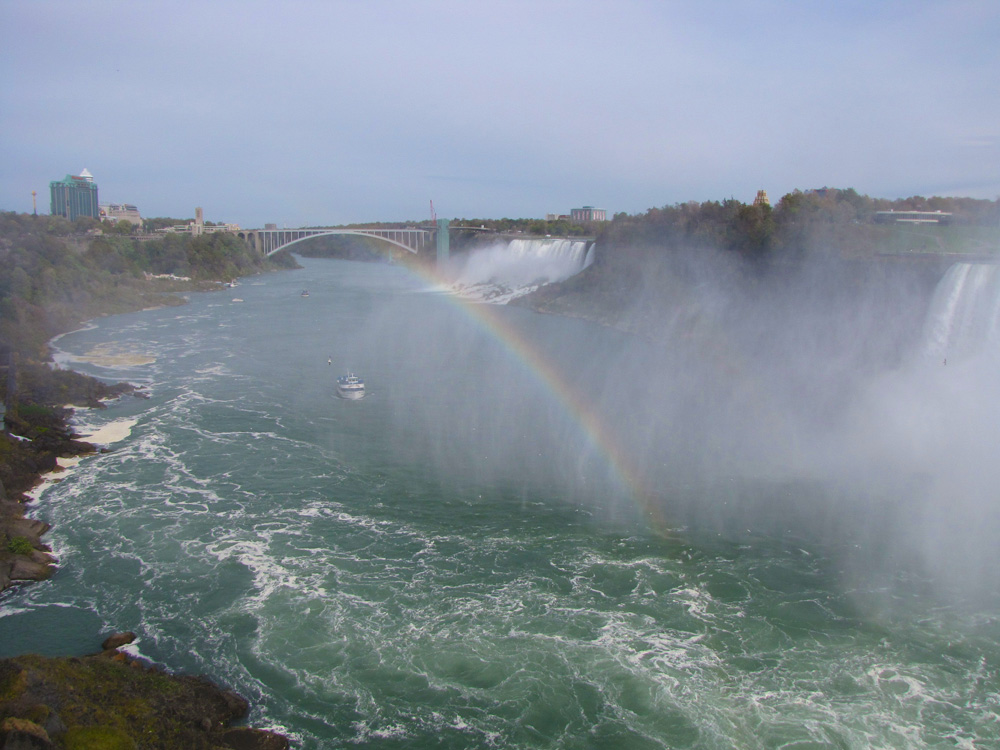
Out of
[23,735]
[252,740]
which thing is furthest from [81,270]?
[23,735]

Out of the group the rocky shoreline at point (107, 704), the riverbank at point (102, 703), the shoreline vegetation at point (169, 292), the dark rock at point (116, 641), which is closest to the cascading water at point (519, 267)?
the shoreline vegetation at point (169, 292)

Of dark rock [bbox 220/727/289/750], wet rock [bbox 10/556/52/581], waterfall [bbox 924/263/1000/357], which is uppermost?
waterfall [bbox 924/263/1000/357]

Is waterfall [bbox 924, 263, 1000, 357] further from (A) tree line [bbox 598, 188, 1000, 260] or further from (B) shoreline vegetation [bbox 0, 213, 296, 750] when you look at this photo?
(B) shoreline vegetation [bbox 0, 213, 296, 750]

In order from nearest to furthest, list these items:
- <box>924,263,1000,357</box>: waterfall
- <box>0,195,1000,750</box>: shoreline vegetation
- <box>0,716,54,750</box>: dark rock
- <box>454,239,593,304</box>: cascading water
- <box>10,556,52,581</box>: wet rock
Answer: <box>0,716,54,750</box>: dark rock → <box>0,195,1000,750</box>: shoreline vegetation → <box>10,556,52,581</box>: wet rock → <box>924,263,1000,357</box>: waterfall → <box>454,239,593,304</box>: cascading water

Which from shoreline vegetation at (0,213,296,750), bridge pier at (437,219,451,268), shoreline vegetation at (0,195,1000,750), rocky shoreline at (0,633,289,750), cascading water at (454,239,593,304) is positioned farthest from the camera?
bridge pier at (437,219,451,268)

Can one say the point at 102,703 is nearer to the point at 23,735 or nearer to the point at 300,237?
the point at 23,735

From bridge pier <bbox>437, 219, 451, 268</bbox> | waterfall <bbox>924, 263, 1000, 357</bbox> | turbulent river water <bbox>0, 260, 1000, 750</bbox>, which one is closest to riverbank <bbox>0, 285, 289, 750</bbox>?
turbulent river water <bbox>0, 260, 1000, 750</bbox>

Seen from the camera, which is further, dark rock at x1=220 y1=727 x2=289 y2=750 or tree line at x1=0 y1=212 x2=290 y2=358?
tree line at x1=0 y1=212 x2=290 y2=358
